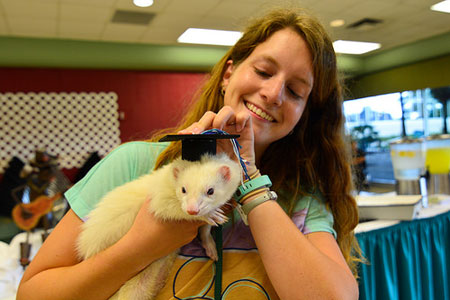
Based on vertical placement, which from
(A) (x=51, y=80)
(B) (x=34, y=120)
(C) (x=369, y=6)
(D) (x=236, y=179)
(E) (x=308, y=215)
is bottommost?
(E) (x=308, y=215)

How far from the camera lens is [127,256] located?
66 cm

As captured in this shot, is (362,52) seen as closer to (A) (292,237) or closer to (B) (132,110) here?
(B) (132,110)

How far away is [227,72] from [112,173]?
440 mm

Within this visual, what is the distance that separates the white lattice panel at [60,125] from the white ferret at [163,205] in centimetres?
472

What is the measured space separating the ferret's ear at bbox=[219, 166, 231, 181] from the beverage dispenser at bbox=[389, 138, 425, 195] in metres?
2.13

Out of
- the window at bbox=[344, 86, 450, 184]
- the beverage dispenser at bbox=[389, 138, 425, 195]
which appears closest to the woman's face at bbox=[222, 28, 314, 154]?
the beverage dispenser at bbox=[389, 138, 425, 195]

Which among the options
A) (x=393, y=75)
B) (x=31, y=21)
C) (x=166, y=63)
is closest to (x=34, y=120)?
(x=31, y=21)

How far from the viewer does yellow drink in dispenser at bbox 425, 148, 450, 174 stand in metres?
2.55

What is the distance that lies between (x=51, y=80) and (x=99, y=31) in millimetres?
1062

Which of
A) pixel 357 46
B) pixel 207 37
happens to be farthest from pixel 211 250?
pixel 357 46

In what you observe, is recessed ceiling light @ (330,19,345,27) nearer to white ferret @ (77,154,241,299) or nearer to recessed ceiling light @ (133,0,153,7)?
recessed ceiling light @ (133,0,153,7)

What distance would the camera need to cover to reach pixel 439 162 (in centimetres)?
256

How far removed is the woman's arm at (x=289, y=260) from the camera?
68 cm

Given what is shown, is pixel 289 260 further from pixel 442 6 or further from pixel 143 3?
pixel 442 6
